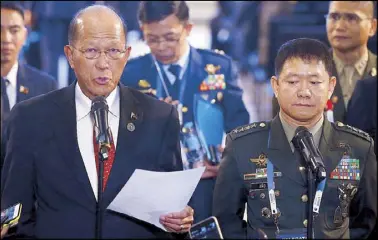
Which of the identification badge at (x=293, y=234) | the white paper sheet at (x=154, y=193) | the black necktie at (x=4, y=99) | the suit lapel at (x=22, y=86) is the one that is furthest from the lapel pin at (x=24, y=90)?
the identification badge at (x=293, y=234)

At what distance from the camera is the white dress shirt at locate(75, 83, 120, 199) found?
9.11 ft

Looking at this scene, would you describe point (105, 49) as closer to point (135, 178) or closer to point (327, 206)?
point (135, 178)

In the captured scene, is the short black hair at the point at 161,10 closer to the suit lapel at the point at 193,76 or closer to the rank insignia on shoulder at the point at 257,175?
the suit lapel at the point at 193,76

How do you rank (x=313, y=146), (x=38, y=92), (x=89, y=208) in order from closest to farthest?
(x=313, y=146) → (x=89, y=208) → (x=38, y=92)

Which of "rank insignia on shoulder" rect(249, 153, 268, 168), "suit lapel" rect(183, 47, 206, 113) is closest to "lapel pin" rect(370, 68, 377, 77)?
"suit lapel" rect(183, 47, 206, 113)

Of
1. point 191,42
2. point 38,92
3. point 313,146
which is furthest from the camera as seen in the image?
point 191,42

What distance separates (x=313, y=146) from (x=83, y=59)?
3.07 feet

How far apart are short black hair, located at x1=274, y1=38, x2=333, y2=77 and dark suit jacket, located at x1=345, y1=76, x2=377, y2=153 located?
56.7 inches

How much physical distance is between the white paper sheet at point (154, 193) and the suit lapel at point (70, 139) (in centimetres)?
14

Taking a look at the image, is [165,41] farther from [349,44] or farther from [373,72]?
[373,72]

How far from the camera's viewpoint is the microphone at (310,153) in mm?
2410

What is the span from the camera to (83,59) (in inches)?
113

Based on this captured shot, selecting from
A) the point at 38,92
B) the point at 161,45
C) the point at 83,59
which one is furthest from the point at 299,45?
the point at 38,92

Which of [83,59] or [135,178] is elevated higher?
[83,59]
